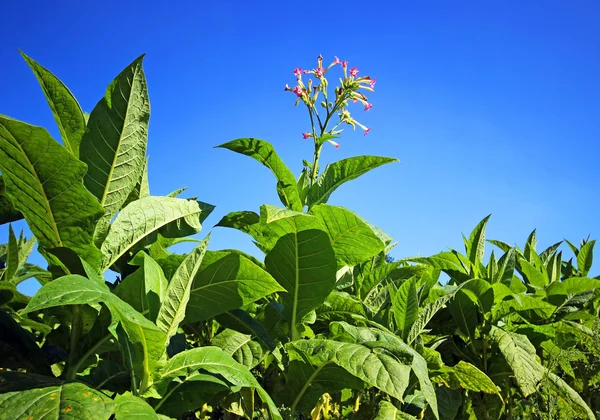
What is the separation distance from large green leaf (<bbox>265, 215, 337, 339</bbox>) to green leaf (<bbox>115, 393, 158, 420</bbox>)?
811 millimetres

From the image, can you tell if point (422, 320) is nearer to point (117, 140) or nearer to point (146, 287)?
point (146, 287)

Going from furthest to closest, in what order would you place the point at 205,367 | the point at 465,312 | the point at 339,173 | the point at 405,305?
the point at 465,312 → the point at 339,173 → the point at 405,305 → the point at 205,367

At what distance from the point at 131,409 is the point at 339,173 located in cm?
139

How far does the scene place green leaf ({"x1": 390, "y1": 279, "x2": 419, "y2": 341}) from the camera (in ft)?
7.89

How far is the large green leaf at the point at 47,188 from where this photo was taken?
1.71 metres

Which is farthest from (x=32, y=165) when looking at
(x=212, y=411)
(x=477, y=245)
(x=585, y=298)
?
(x=585, y=298)

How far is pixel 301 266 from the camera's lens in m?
2.23

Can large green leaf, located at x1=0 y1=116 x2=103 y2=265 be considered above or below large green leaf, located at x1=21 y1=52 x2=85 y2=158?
below

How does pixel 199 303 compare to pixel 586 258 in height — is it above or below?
below

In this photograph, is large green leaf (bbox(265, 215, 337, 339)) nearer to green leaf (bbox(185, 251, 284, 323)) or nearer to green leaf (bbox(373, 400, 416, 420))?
green leaf (bbox(185, 251, 284, 323))

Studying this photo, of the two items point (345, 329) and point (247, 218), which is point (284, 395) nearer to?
point (345, 329)

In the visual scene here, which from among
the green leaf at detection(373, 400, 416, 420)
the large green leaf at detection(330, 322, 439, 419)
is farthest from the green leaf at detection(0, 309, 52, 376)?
the green leaf at detection(373, 400, 416, 420)

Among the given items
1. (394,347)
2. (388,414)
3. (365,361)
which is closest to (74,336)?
(365,361)

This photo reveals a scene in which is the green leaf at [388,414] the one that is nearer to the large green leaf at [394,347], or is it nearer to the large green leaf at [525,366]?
the large green leaf at [394,347]
